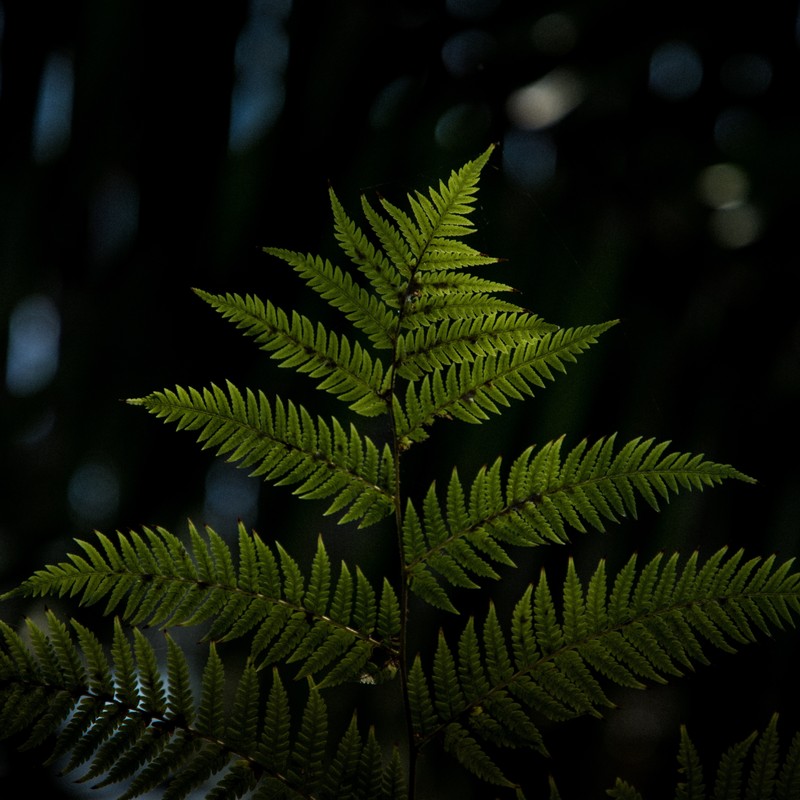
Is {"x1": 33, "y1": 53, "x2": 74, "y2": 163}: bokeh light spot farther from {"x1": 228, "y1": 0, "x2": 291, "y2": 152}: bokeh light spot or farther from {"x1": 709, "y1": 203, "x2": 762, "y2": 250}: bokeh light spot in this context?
{"x1": 709, "y1": 203, "x2": 762, "y2": 250}: bokeh light spot

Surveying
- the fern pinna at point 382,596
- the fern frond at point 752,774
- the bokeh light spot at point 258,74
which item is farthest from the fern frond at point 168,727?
the bokeh light spot at point 258,74

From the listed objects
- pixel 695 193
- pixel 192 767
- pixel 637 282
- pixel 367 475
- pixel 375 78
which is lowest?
pixel 192 767

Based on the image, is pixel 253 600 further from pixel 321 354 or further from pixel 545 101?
pixel 545 101

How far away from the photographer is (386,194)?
90 centimetres

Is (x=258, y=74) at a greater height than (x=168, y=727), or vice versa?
(x=258, y=74)

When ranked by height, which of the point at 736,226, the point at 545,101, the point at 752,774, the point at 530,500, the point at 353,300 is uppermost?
the point at 545,101

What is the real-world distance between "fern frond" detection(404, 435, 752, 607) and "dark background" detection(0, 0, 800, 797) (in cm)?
47

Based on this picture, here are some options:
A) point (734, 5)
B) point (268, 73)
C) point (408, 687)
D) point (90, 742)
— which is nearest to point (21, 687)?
point (90, 742)

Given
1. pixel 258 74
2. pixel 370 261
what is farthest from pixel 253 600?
pixel 258 74

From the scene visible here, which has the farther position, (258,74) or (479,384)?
(258,74)

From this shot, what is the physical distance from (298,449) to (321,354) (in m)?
0.05

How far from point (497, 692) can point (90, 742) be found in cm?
17

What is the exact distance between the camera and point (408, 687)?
1.05 feet

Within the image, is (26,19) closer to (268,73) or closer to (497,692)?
(268,73)
